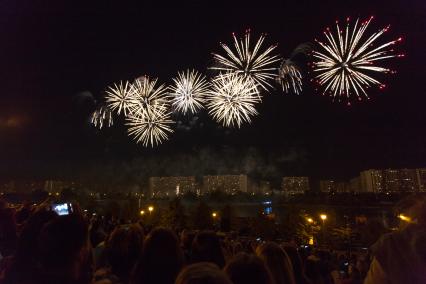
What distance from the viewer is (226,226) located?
24375mm

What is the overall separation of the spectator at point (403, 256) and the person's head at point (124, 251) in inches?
105

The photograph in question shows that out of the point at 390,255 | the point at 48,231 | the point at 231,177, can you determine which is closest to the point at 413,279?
the point at 390,255

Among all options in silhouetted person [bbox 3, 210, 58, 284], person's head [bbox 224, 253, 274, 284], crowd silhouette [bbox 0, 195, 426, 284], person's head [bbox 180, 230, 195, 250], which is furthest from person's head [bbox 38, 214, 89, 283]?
person's head [bbox 180, 230, 195, 250]

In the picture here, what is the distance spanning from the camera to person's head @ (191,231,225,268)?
4102 millimetres

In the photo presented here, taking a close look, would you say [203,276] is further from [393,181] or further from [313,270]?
[393,181]

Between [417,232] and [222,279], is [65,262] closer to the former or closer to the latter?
[222,279]

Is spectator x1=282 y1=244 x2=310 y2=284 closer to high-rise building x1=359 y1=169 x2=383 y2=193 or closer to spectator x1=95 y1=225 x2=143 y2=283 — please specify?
spectator x1=95 y1=225 x2=143 y2=283

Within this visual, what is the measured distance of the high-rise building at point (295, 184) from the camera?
12062 centimetres

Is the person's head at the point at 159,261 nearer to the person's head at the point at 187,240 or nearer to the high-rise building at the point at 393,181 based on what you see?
the person's head at the point at 187,240

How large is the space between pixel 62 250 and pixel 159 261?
0.97 metres

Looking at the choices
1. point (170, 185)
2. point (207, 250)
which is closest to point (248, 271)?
point (207, 250)

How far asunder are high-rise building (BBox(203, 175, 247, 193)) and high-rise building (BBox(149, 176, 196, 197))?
5.08 meters

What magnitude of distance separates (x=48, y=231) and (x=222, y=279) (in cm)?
174

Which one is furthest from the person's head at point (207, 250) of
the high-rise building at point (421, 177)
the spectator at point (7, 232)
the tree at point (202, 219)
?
the high-rise building at point (421, 177)
